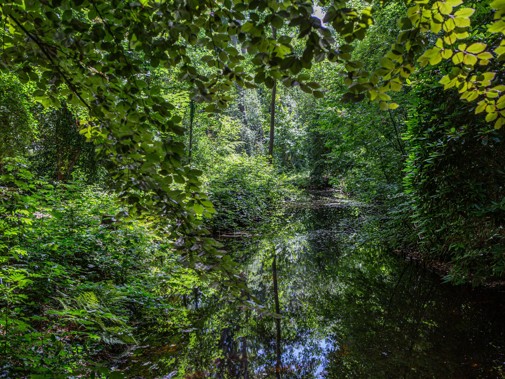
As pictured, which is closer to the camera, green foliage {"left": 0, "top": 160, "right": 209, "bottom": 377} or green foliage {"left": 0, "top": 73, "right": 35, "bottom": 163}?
green foliage {"left": 0, "top": 160, "right": 209, "bottom": 377}

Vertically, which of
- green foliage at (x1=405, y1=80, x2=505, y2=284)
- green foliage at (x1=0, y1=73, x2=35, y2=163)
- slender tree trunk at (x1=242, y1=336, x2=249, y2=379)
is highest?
green foliage at (x1=0, y1=73, x2=35, y2=163)

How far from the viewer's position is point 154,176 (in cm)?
139

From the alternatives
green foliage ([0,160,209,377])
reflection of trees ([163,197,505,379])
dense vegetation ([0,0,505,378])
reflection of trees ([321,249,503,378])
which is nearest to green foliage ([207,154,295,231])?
dense vegetation ([0,0,505,378])

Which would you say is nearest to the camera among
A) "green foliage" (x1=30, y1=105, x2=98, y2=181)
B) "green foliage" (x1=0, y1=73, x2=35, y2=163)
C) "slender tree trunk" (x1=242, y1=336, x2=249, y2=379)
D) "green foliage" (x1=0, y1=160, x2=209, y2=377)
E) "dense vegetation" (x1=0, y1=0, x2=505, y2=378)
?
"dense vegetation" (x1=0, y1=0, x2=505, y2=378)

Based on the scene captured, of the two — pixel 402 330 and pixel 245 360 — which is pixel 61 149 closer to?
pixel 245 360

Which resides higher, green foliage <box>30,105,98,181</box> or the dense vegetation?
green foliage <box>30,105,98,181</box>

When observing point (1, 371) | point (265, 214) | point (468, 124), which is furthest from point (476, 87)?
point (265, 214)

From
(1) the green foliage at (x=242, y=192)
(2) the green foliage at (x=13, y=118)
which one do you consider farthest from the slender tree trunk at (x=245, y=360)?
(2) the green foliage at (x=13, y=118)

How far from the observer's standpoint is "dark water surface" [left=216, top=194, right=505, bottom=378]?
154 inches

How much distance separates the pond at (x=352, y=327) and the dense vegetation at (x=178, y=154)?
24cm

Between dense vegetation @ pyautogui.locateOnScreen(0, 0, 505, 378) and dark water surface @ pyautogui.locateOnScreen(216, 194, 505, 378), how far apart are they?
52cm

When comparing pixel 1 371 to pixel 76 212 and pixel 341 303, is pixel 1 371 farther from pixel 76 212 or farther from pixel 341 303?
pixel 341 303

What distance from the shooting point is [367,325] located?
16.3ft

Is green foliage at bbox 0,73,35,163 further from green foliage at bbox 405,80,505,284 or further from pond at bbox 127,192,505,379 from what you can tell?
green foliage at bbox 405,80,505,284
